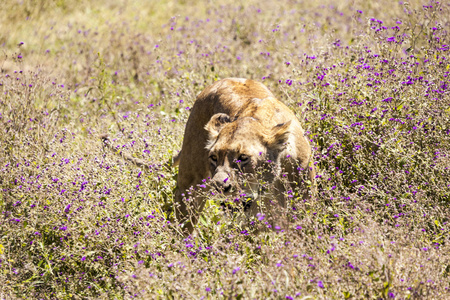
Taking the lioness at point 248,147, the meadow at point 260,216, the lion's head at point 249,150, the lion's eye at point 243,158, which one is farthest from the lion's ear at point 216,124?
the meadow at point 260,216

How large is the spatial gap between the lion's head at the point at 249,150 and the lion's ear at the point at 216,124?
0.15m

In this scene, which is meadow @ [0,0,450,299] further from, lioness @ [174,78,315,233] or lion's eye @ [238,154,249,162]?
lion's eye @ [238,154,249,162]

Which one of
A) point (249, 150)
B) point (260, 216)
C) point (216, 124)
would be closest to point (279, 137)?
point (249, 150)

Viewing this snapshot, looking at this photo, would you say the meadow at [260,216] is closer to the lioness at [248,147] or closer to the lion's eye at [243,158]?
the lioness at [248,147]

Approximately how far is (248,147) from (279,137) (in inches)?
11.4

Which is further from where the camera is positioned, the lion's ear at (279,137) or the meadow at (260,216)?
the lion's ear at (279,137)

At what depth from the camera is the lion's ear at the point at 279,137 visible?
421cm

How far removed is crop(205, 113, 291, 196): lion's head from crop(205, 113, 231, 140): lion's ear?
0.15 m

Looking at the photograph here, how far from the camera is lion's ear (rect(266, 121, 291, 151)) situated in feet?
13.8

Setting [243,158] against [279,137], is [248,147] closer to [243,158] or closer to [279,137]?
[243,158]

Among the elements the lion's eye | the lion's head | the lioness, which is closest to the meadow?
the lioness

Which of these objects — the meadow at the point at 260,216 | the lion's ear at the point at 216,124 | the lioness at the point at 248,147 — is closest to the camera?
the meadow at the point at 260,216

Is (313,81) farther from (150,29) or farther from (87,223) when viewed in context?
(150,29)

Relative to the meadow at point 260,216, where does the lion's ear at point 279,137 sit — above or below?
above
